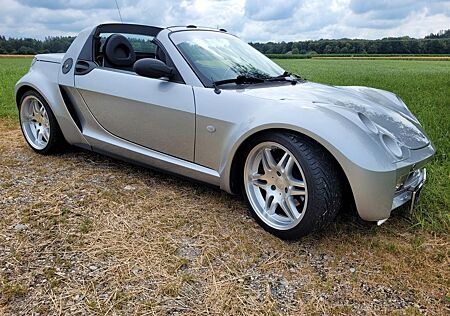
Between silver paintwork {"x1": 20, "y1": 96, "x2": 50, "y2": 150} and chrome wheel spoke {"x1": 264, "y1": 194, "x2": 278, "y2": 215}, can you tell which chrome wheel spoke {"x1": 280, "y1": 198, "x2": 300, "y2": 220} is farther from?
silver paintwork {"x1": 20, "y1": 96, "x2": 50, "y2": 150}

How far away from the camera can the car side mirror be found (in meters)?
2.94

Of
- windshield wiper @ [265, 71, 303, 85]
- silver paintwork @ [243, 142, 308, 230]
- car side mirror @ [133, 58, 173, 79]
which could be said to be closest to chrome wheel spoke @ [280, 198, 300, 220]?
silver paintwork @ [243, 142, 308, 230]

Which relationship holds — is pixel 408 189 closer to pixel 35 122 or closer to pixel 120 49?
pixel 120 49

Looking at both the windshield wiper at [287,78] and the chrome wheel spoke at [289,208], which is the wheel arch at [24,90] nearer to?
the windshield wiper at [287,78]

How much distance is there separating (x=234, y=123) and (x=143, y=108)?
0.85 meters

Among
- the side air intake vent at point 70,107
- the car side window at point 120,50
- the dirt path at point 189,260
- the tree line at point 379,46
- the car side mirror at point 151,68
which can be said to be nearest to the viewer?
the dirt path at point 189,260

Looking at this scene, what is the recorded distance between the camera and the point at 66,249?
2441 millimetres

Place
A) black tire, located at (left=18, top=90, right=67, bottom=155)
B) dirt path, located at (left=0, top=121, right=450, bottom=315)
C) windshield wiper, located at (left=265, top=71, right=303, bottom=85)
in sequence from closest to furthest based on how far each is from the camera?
dirt path, located at (left=0, top=121, right=450, bottom=315) → windshield wiper, located at (left=265, top=71, right=303, bottom=85) → black tire, located at (left=18, top=90, right=67, bottom=155)

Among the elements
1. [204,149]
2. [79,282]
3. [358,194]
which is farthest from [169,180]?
[358,194]

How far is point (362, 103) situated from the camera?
287 centimetres

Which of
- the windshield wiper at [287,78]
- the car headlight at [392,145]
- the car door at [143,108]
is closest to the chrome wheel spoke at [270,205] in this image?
the car door at [143,108]

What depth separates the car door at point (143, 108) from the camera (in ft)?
9.79

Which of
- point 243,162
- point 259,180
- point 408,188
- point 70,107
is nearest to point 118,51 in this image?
point 70,107

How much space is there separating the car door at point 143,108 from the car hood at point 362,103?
1.71 ft
